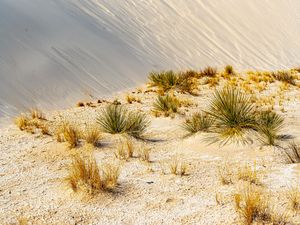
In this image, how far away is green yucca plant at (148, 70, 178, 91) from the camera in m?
12.2

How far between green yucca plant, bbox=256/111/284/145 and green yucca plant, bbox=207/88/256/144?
5.7 inches

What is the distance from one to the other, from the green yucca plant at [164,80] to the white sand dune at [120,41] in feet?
1.80

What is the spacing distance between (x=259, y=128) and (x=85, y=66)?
228 inches

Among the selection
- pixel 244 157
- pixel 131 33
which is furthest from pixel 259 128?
pixel 131 33

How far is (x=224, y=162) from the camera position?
6641 mm

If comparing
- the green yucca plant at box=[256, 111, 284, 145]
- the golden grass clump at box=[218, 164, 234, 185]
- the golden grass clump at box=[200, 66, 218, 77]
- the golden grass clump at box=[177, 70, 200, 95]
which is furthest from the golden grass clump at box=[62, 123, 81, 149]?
the golden grass clump at box=[200, 66, 218, 77]

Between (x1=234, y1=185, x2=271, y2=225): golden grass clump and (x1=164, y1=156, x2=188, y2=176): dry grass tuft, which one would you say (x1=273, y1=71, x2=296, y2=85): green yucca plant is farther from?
(x1=234, y1=185, x2=271, y2=225): golden grass clump

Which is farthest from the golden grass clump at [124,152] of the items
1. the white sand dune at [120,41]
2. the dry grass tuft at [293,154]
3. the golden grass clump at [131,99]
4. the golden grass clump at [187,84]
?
the golden grass clump at [187,84]

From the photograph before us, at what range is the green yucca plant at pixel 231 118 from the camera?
7.59m

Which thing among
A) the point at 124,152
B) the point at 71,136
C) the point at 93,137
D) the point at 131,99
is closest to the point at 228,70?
the point at 131,99

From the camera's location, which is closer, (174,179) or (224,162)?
(174,179)

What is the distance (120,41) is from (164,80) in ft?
8.41

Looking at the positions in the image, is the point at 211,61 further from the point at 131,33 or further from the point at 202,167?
the point at 202,167

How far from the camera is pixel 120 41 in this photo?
14.2 m
